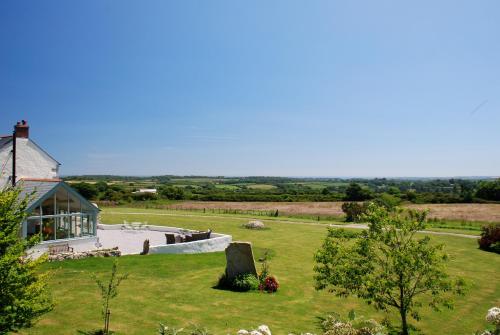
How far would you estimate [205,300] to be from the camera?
14570 millimetres

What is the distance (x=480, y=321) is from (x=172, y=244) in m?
16.4

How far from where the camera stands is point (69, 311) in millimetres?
12516

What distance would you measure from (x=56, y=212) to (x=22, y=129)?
1015 cm

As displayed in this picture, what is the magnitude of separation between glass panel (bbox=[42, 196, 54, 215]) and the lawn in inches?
211

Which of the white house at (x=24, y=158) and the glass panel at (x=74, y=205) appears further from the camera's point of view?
the white house at (x=24, y=158)

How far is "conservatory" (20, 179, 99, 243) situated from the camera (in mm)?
22266

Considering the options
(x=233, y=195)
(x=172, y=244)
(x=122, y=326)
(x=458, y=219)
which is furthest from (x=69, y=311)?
(x=233, y=195)

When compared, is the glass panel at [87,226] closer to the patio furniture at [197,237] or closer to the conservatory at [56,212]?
the conservatory at [56,212]

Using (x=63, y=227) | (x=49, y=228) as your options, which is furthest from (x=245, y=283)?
(x=63, y=227)

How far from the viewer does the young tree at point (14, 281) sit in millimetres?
7961

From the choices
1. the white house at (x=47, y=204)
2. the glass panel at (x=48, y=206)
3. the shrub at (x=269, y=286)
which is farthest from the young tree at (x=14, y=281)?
the glass panel at (x=48, y=206)

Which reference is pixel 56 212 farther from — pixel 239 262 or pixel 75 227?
pixel 239 262

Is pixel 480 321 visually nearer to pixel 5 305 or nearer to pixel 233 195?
pixel 5 305

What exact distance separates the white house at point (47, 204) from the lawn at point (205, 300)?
4721mm
